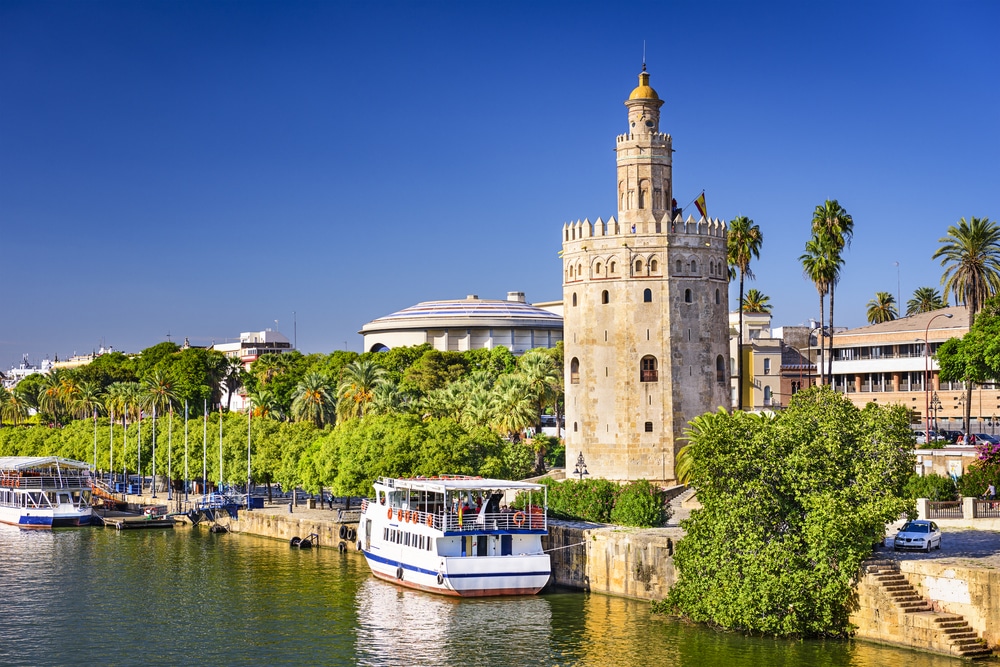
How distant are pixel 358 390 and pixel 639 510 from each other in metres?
37.3

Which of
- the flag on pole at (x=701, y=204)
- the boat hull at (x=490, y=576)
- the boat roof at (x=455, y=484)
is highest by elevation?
the flag on pole at (x=701, y=204)

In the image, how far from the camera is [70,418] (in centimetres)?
13700

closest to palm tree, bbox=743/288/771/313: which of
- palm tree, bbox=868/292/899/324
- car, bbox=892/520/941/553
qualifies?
palm tree, bbox=868/292/899/324

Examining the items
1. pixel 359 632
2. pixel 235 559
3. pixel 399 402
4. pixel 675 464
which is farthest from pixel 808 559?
pixel 399 402

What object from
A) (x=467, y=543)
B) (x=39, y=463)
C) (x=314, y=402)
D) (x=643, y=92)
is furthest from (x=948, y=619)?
(x=314, y=402)

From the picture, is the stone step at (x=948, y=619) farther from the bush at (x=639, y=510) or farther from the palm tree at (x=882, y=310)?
the palm tree at (x=882, y=310)

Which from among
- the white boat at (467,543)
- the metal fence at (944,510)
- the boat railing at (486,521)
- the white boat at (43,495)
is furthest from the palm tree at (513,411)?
the metal fence at (944,510)

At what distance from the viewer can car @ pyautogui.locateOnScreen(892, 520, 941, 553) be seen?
132ft

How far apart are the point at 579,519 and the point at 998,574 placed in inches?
817

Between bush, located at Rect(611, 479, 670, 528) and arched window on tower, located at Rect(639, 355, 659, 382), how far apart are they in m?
9.32

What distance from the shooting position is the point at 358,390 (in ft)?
277

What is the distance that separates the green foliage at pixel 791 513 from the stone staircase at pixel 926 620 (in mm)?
815

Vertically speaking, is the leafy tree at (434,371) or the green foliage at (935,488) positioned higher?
the leafy tree at (434,371)

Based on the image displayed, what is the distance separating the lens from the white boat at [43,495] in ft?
253
